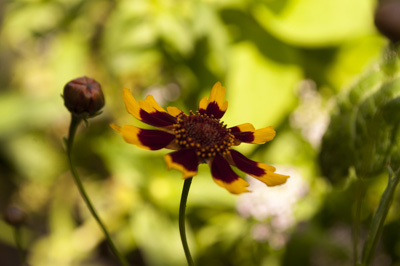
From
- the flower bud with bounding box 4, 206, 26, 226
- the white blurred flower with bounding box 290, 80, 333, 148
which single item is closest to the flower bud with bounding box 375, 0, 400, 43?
the flower bud with bounding box 4, 206, 26, 226

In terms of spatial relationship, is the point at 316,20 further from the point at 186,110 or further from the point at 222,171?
the point at 222,171

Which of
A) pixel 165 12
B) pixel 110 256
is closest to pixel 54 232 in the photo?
pixel 110 256

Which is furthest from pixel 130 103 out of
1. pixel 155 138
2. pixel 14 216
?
pixel 14 216

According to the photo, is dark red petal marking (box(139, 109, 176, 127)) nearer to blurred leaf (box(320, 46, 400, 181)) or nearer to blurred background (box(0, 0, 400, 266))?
blurred leaf (box(320, 46, 400, 181))

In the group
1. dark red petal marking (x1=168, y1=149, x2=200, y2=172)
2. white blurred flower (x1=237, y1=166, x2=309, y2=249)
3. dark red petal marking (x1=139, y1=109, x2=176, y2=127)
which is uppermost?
dark red petal marking (x1=139, y1=109, x2=176, y2=127)

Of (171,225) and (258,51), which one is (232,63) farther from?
(171,225)

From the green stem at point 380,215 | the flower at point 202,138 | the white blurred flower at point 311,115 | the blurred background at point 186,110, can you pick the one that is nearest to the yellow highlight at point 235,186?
the flower at point 202,138
